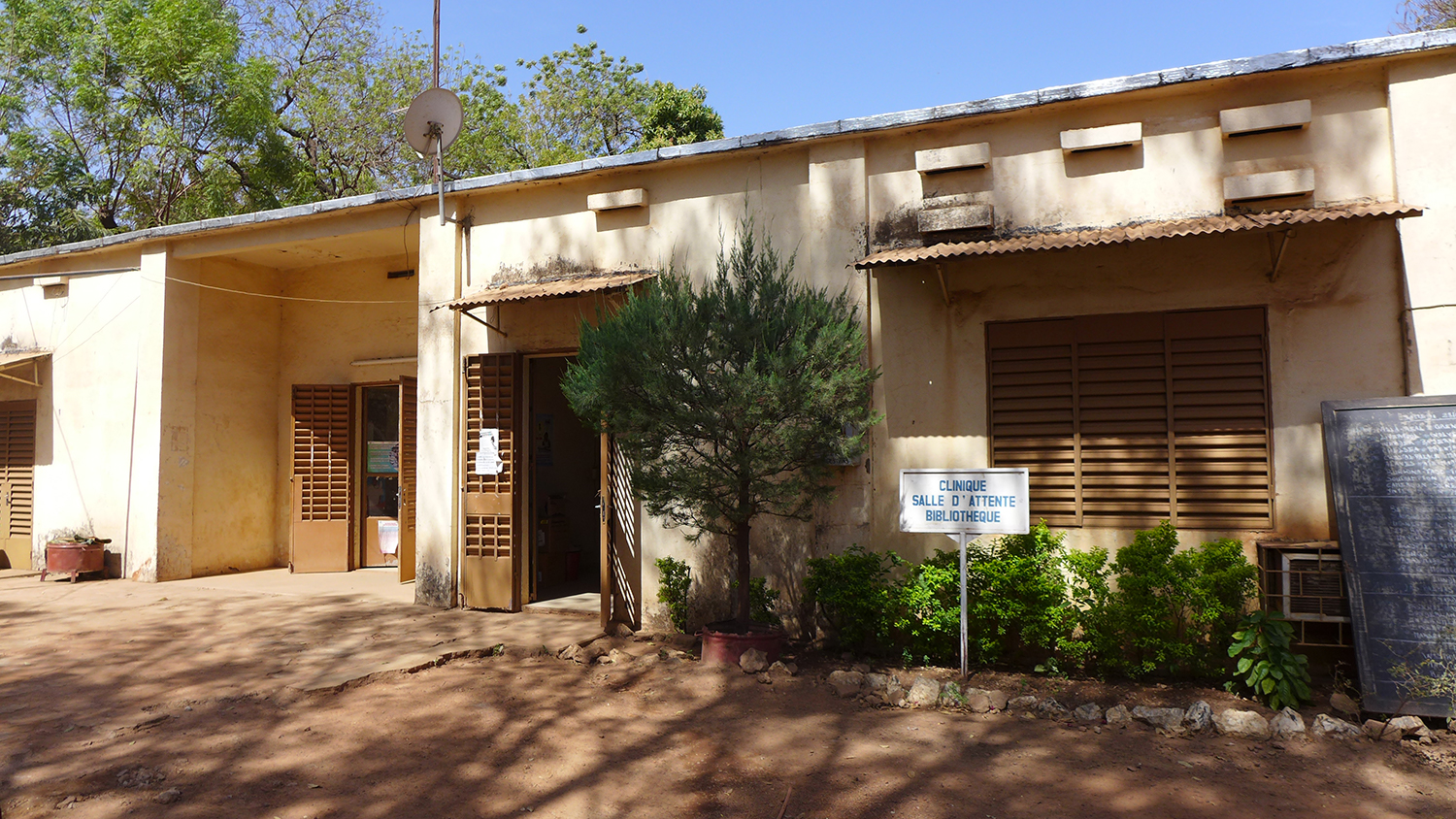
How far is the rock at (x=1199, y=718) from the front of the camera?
4.77 metres

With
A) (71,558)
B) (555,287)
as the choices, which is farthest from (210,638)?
(71,558)

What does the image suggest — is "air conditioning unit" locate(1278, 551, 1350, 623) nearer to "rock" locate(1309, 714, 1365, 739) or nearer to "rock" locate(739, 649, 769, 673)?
"rock" locate(1309, 714, 1365, 739)

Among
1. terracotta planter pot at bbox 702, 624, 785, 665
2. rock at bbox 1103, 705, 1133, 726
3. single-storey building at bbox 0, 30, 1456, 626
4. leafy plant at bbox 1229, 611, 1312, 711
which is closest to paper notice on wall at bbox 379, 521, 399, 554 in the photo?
single-storey building at bbox 0, 30, 1456, 626

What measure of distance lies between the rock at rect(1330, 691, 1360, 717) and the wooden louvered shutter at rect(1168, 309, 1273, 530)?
1259 millimetres

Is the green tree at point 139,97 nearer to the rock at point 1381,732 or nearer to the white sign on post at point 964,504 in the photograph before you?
the white sign on post at point 964,504

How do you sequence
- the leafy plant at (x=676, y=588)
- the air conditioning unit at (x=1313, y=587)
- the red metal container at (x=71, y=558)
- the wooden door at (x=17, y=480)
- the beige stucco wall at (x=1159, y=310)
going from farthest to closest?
the wooden door at (x=17, y=480), the red metal container at (x=71, y=558), the leafy plant at (x=676, y=588), the beige stucco wall at (x=1159, y=310), the air conditioning unit at (x=1313, y=587)

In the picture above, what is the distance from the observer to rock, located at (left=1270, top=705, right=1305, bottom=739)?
15.3 feet

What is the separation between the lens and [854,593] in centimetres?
623

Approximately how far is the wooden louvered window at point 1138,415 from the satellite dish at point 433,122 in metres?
5.80

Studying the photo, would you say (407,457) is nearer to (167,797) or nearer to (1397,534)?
(167,797)

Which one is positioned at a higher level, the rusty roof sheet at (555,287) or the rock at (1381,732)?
the rusty roof sheet at (555,287)

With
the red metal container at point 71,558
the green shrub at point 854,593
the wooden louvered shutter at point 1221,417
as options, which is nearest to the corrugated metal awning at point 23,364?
the red metal container at point 71,558

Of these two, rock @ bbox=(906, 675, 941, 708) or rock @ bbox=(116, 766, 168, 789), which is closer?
rock @ bbox=(116, 766, 168, 789)

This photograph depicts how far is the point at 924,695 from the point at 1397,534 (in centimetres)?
292
